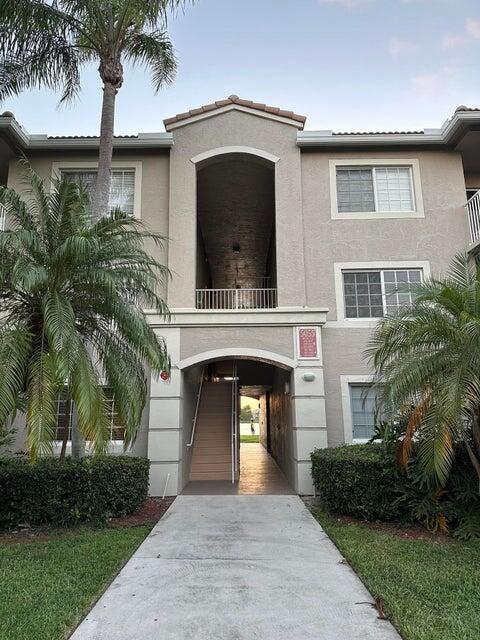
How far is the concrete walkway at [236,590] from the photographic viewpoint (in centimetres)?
445

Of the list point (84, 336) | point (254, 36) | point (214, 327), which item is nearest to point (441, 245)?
point (214, 327)

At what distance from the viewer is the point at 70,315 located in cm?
673

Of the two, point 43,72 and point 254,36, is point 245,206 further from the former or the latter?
point 43,72

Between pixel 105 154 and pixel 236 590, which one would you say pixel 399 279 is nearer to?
pixel 105 154

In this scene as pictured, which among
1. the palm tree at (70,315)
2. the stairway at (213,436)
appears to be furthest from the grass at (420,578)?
the stairway at (213,436)

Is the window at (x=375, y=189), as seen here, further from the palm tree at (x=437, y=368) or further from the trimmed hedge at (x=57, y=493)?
the trimmed hedge at (x=57, y=493)

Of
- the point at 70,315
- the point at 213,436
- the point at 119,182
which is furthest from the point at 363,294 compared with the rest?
the point at 70,315

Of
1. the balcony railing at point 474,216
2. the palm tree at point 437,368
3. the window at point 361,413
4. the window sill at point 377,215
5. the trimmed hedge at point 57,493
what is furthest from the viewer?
the window sill at point 377,215

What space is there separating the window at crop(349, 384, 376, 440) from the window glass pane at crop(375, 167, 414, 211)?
4936mm

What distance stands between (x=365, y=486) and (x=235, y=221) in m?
11.6

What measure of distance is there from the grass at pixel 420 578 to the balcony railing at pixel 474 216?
25.9 feet

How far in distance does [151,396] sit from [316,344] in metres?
4.14

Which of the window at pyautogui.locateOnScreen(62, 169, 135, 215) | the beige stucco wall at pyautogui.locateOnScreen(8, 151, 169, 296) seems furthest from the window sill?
the window at pyautogui.locateOnScreen(62, 169, 135, 215)

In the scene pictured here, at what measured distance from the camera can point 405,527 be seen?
26.5 feet
